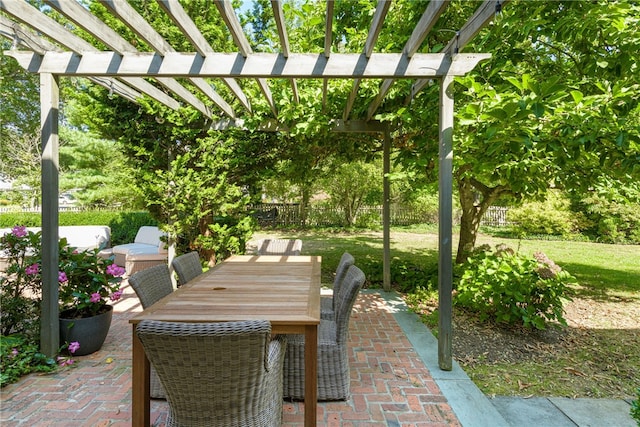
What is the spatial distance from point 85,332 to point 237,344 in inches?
99.1

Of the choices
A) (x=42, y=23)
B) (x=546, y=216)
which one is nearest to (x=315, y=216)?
(x=546, y=216)

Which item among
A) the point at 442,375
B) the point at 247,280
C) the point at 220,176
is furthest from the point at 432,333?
the point at 220,176

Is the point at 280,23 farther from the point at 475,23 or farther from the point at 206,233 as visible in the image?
the point at 206,233

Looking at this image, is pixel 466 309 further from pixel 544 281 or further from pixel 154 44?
pixel 154 44

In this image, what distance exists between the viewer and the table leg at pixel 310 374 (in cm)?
194

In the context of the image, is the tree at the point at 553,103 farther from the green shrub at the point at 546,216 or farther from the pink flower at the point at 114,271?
the green shrub at the point at 546,216

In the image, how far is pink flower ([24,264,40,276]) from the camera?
304 cm

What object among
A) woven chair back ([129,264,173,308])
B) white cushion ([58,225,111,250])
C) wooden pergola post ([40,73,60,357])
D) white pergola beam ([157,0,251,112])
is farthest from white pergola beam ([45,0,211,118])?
white cushion ([58,225,111,250])

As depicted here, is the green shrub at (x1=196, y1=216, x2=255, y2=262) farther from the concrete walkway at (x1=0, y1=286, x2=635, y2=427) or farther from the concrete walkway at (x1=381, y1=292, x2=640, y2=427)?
the concrete walkway at (x1=381, y1=292, x2=640, y2=427)

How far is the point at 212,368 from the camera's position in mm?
1499

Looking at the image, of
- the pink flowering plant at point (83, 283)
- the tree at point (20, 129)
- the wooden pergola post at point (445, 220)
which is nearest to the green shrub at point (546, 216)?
the wooden pergola post at point (445, 220)

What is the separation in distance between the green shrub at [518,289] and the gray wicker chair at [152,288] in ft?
10.3

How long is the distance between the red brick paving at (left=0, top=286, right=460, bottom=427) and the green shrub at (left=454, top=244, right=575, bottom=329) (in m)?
1.15

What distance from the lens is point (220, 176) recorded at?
5254 millimetres
